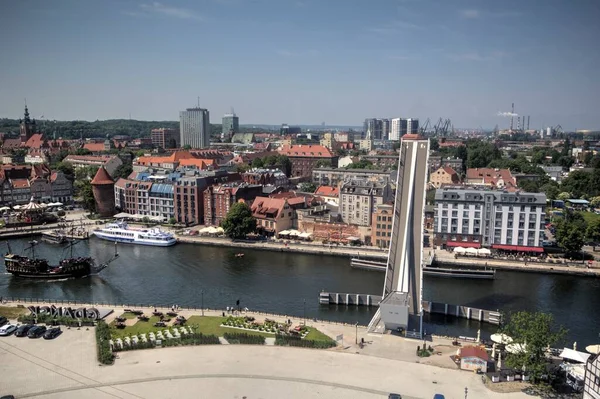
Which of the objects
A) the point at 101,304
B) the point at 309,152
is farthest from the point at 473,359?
the point at 309,152

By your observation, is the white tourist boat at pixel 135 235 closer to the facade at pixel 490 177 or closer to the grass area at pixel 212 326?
the grass area at pixel 212 326

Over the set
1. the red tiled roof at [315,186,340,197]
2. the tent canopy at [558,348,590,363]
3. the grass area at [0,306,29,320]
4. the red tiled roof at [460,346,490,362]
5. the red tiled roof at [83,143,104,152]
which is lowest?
the grass area at [0,306,29,320]

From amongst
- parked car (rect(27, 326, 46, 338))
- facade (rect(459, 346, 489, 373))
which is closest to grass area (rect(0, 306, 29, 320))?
parked car (rect(27, 326, 46, 338))

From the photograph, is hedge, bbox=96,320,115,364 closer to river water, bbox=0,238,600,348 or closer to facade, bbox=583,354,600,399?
river water, bbox=0,238,600,348

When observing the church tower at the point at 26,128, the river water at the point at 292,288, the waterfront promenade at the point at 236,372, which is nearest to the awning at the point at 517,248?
the river water at the point at 292,288

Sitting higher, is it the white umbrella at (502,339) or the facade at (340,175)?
the facade at (340,175)

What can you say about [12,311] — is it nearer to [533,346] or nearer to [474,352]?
[474,352]
